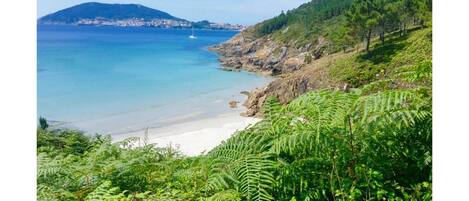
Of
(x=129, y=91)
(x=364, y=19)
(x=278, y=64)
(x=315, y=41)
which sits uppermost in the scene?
(x=364, y=19)

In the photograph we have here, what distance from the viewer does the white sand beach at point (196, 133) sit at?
39.6 feet

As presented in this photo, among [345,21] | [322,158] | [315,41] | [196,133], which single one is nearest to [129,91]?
[196,133]

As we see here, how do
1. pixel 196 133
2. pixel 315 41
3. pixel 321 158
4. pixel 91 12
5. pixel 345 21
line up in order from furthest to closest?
pixel 315 41 → pixel 345 21 → pixel 91 12 → pixel 196 133 → pixel 321 158

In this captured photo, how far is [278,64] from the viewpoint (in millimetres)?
29359

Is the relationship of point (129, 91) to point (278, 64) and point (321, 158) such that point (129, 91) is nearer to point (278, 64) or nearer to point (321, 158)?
point (278, 64)

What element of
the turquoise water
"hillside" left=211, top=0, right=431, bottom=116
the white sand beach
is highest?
"hillside" left=211, top=0, right=431, bottom=116

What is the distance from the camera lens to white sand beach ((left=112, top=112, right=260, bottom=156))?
1206 centimetres

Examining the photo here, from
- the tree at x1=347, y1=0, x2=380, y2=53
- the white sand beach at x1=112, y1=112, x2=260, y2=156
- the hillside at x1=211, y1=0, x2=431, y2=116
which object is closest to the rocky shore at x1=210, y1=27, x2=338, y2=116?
the hillside at x1=211, y1=0, x2=431, y2=116

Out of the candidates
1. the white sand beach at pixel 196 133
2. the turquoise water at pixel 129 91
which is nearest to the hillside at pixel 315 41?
the white sand beach at pixel 196 133

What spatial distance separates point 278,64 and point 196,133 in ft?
54.4

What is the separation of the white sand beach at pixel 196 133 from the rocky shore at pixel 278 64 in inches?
38.0

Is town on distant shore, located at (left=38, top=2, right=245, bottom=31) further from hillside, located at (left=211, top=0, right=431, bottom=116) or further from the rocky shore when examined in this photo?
hillside, located at (left=211, top=0, right=431, bottom=116)

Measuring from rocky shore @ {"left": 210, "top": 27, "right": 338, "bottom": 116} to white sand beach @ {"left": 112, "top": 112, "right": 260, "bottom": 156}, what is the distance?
0.97 m
